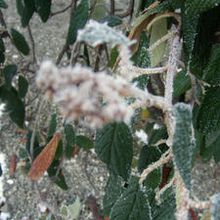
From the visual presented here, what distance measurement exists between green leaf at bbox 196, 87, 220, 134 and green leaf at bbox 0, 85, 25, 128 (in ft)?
2.05

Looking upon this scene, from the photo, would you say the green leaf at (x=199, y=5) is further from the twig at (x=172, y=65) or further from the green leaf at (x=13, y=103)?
the green leaf at (x=13, y=103)

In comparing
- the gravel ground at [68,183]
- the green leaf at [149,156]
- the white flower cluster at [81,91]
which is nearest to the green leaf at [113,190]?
the green leaf at [149,156]

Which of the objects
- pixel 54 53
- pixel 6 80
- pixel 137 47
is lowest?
pixel 54 53

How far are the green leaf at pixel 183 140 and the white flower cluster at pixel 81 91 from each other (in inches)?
4.0

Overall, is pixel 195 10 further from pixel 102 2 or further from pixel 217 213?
pixel 102 2

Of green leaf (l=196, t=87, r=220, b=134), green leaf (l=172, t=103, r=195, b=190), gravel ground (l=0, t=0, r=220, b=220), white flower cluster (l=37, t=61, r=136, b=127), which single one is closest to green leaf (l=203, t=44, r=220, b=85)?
green leaf (l=196, t=87, r=220, b=134)

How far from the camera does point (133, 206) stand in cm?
60

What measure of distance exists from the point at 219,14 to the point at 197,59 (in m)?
0.06

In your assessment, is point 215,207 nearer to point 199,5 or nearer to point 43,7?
point 199,5

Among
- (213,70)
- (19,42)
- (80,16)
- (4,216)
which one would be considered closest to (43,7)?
(80,16)

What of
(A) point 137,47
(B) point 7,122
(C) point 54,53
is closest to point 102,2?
(A) point 137,47

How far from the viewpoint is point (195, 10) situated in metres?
0.60

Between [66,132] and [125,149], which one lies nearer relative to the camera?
[125,149]

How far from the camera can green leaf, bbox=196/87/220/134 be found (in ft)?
2.32
